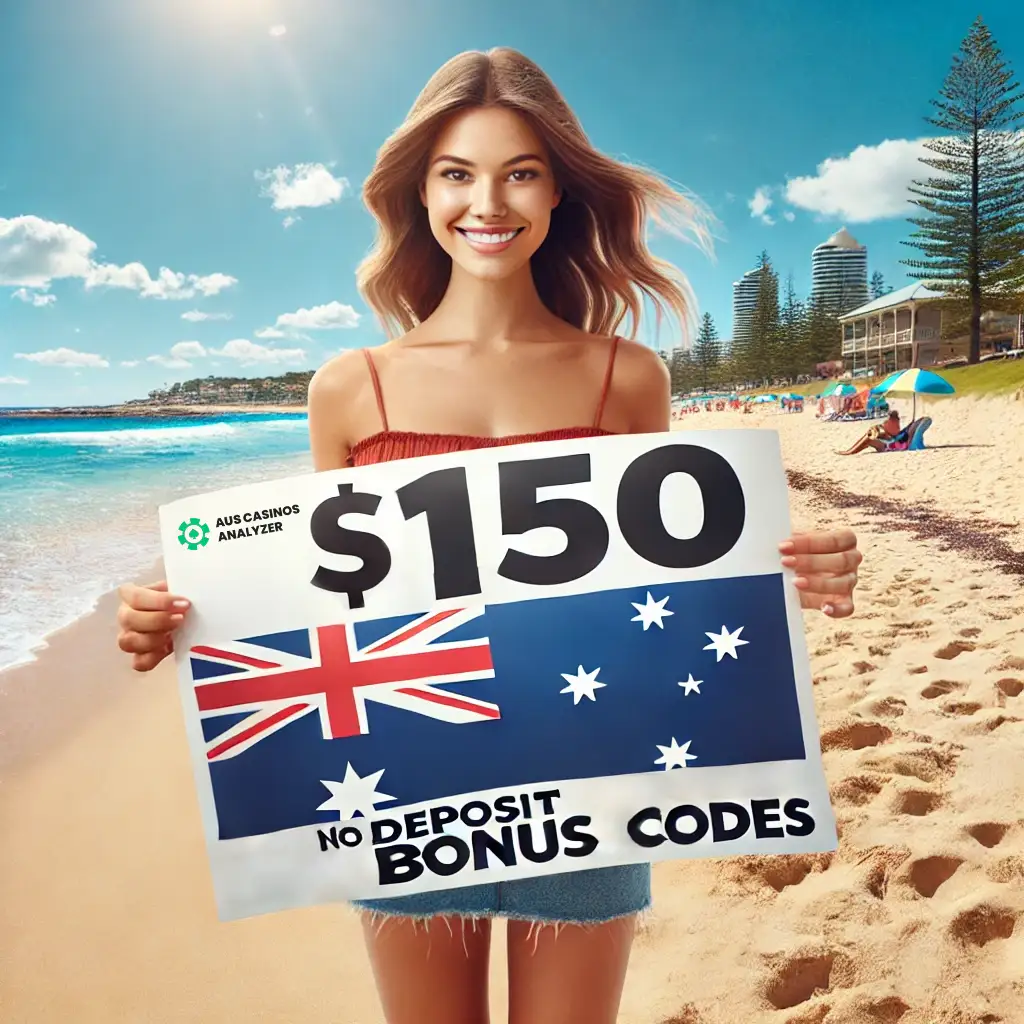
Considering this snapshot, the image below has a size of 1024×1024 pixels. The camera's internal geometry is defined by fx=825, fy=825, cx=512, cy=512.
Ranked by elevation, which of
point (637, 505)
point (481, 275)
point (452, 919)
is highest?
point (481, 275)

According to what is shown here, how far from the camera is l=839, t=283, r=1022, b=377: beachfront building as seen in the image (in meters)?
14.1

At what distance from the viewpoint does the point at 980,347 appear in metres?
14.3

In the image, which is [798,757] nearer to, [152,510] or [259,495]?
[259,495]

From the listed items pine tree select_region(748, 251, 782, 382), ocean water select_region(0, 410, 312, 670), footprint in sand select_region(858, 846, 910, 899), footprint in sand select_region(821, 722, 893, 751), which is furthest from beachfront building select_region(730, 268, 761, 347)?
footprint in sand select_region(858, 846, 910, 899)

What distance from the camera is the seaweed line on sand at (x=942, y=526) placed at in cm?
652

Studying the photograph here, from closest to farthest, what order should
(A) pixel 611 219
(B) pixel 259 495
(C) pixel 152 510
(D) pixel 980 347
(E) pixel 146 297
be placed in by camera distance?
(B) pixel 259 495
(A) pixel 611 219
(C) pixel 152 510
(D) pixel 980 347
(E) pixel 146 297

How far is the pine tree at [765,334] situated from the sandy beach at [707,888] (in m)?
17.5

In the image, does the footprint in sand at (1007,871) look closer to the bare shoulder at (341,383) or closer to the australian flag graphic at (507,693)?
the australian flag graphic at (507,693)

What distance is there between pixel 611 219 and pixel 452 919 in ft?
3.33

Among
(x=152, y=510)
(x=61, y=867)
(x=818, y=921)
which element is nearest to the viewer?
(x=818, y=921)

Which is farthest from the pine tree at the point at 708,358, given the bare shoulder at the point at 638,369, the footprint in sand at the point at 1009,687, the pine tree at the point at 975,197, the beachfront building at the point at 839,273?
the bare shoulder at the point at 638,369

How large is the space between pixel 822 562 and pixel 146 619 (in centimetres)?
81

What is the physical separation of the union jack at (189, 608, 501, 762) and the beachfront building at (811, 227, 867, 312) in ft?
69.9

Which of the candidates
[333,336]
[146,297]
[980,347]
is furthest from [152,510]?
[333,336]
